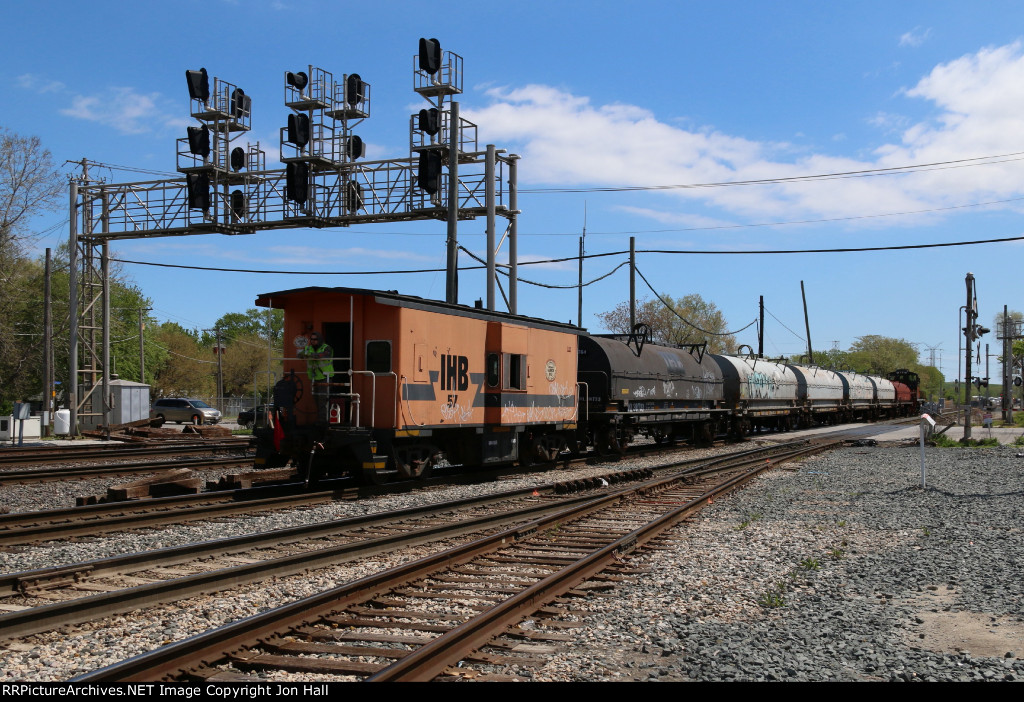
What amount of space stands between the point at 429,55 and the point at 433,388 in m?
12.0

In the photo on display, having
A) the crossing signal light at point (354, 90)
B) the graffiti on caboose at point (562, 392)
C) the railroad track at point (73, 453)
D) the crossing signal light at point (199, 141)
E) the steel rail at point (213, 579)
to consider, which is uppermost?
the crossing signal light at point (354, 90)

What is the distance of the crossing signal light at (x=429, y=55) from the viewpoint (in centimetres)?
2277

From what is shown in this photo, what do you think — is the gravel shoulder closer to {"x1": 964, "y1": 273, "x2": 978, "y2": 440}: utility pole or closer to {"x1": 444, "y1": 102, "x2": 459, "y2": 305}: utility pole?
{"x1": 444, "y1": 102, "x2": 459, "y2": 305}: utility pole

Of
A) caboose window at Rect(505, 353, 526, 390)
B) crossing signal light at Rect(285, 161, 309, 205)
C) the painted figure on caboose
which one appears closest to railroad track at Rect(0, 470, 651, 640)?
the painted figure on caboose

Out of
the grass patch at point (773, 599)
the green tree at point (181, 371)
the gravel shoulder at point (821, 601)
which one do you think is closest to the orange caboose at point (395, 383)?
→ the gravel shoulder at point (821, 601)

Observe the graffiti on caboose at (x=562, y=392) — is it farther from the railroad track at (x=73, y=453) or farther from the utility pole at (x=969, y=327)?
the utility pole at (x=969, y=327)

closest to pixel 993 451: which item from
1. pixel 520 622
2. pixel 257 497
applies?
pixel 257 497

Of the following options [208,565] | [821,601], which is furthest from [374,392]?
[821,601]

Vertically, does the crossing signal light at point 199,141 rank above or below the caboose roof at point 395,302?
above

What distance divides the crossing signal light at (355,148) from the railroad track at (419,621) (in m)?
17.8

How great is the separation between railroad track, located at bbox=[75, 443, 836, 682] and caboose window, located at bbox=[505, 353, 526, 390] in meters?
6.71

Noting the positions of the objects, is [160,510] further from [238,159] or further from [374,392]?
[238,159]

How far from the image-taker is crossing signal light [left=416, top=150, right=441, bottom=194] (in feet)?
76.8
